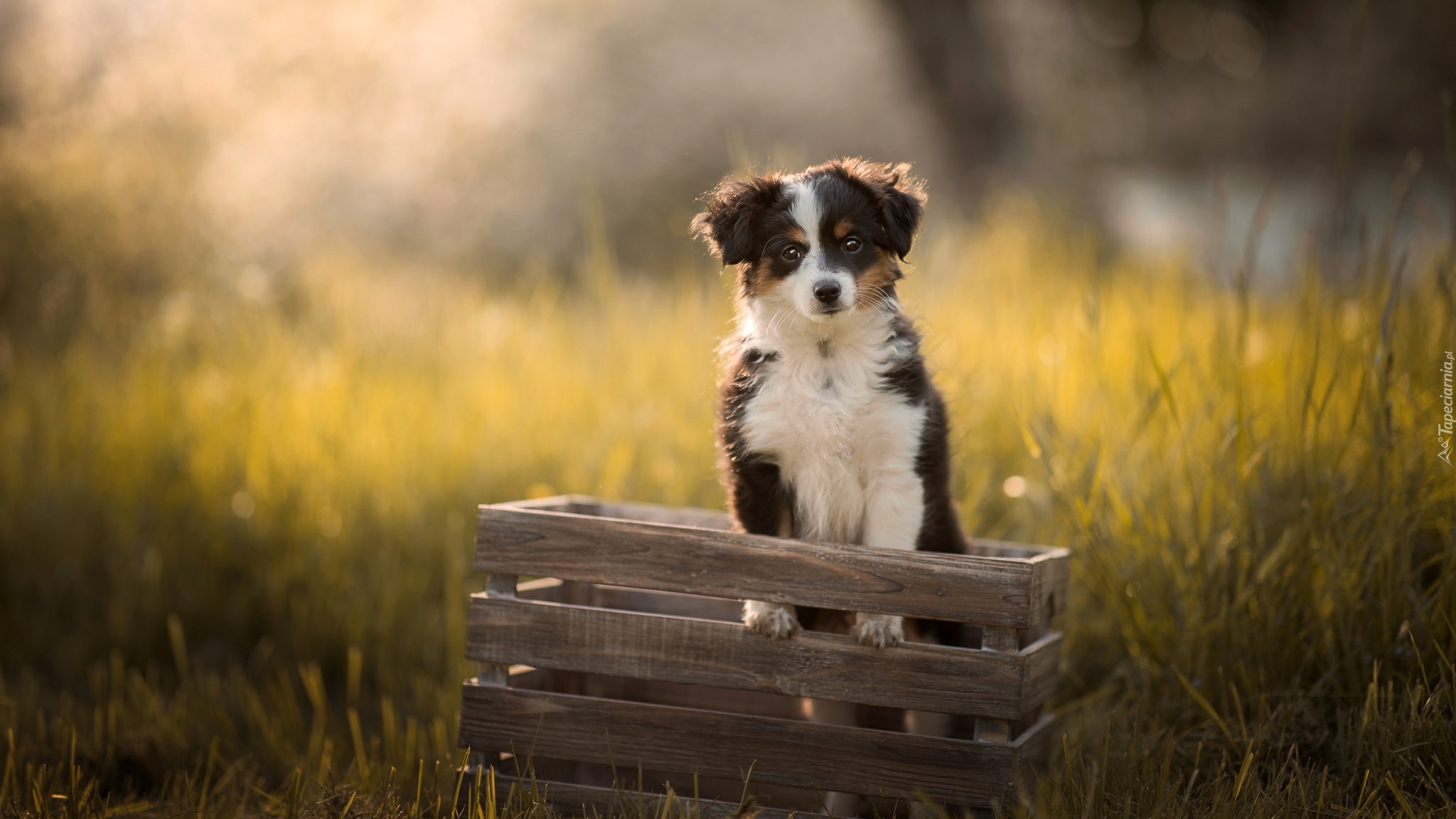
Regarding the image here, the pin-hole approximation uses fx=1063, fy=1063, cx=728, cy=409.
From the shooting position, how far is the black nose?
2.52 metres

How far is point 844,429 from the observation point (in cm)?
260

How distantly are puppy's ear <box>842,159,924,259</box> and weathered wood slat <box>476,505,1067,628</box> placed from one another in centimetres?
78

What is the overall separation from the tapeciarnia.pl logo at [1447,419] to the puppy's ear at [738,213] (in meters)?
1.94

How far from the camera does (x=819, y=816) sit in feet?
8.07

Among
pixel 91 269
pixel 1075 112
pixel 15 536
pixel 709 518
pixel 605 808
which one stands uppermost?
pixel 1075 112

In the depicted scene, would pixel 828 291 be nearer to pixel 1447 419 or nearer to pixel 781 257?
pixel 781 257

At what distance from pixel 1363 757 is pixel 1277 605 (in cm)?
49

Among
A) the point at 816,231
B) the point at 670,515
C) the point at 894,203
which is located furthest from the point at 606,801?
the point at 894,203

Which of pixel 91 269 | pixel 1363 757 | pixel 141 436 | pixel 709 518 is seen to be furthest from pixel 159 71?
pixel 1363 757

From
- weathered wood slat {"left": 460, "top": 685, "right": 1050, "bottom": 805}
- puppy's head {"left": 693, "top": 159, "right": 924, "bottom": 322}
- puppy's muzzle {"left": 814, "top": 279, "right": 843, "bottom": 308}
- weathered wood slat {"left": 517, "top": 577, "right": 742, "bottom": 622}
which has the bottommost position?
weathered wood slat {"left": 460, "top": 685, "right": 1050, "bottom": 805}

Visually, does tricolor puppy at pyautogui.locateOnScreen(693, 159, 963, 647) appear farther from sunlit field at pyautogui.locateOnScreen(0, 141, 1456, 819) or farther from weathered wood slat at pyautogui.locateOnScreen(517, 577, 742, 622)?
weathered wood slat at pyautogui.locateOnScreen(517, 577, 742, 622)

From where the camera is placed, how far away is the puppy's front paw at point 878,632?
2.49 meters

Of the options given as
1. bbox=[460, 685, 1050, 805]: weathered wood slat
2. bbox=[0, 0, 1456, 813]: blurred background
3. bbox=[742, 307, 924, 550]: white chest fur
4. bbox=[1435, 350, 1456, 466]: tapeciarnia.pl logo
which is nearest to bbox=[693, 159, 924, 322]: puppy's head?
bbox=[742, 307, 924, 550]: white chest fur

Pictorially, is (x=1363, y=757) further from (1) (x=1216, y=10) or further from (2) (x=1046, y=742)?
(1) (x=1216, y=10)
